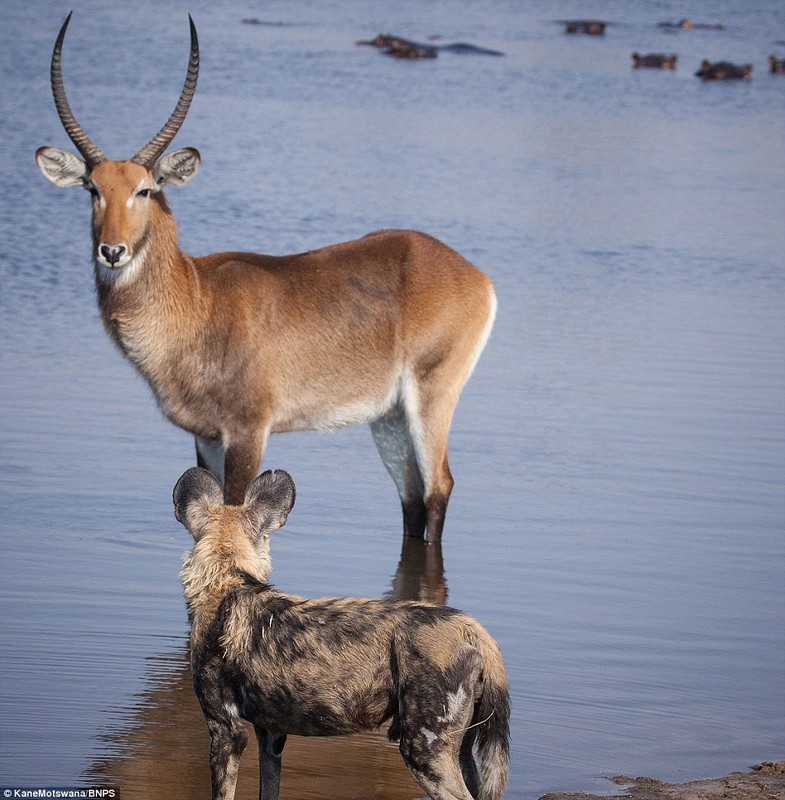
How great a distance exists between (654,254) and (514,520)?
7876 millimetres

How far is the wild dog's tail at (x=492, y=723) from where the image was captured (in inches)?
180

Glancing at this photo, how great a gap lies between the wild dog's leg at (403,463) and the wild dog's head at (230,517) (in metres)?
3.46

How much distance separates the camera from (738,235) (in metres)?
16.8

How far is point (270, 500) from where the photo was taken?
470cm

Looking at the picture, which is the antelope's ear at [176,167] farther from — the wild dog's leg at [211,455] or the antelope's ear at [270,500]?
the antelope's ear at [270,500]

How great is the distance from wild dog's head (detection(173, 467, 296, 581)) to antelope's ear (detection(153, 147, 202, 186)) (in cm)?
317

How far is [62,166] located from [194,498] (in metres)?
3.37

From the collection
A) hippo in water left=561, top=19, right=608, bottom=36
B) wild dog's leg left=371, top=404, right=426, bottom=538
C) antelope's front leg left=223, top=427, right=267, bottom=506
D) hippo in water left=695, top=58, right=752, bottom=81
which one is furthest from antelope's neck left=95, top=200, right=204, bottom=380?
hippo in water left=561, top=19, right=608, bottom=36

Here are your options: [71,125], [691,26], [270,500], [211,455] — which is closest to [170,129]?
[71,125]

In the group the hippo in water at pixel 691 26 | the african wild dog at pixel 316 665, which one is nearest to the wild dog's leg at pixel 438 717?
the african wild dog at pixel 316 665

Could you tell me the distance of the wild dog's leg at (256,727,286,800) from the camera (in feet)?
15.7

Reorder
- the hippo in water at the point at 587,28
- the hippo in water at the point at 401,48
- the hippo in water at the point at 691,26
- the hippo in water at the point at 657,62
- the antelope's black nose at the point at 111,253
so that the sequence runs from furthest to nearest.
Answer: the hippo in water at the point at 691,26 → the hippo in water at the point at 587,28 → the hippo in water at the point at 657,62 → the hippo in water at the point at 401,48 → the antelope's black nose at the point at 111,253

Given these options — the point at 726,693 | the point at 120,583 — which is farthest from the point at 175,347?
the point at 726,693

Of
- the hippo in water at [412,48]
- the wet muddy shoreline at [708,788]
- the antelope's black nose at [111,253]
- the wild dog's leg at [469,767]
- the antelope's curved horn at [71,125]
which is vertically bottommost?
the wet muddy shoreline at [708,788]
